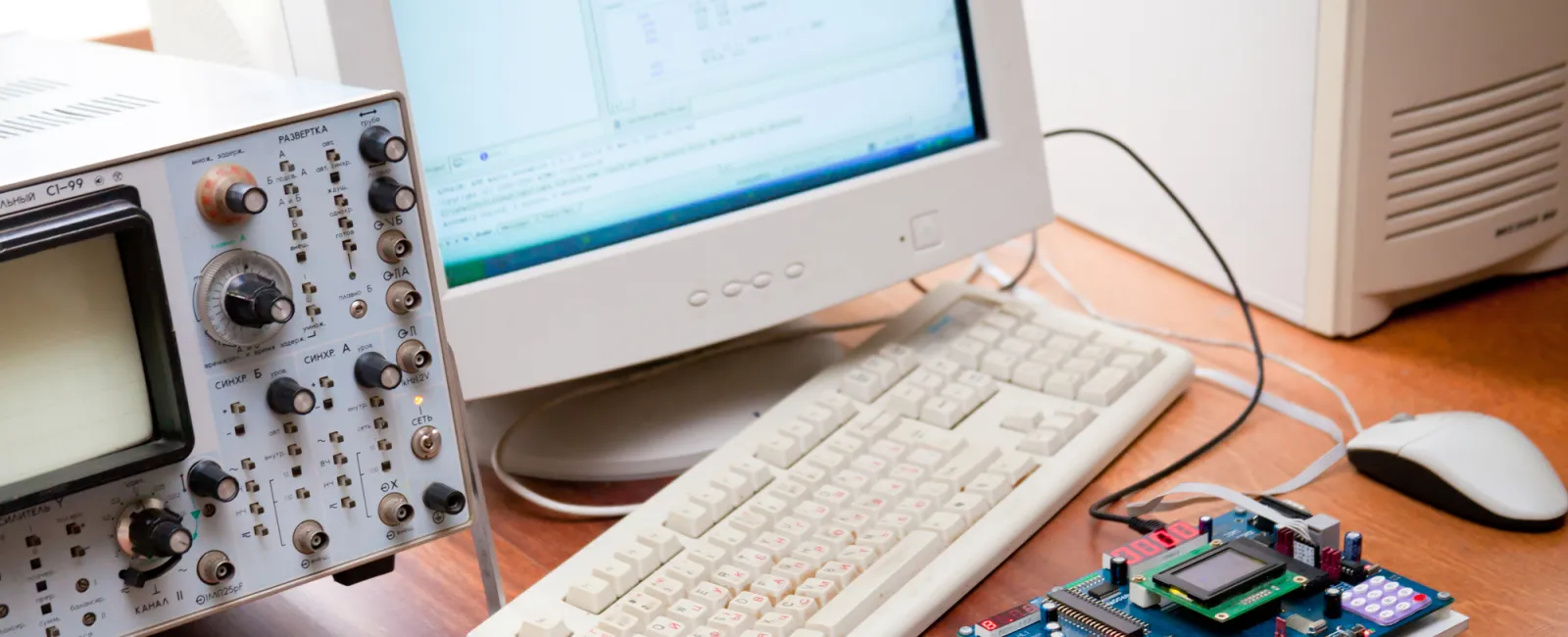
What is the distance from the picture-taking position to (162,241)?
21.7 inches

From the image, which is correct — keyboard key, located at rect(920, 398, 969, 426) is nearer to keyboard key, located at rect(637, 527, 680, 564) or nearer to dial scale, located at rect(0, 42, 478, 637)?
keyboard key, located at rect(637, 527, 680, 564)

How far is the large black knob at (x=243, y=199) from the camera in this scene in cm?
55

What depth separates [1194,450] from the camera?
33.2 inches

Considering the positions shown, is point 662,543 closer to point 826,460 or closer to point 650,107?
point 826,460

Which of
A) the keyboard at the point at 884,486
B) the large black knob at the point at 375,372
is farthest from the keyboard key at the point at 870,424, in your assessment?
the large black knob at the point at 375,372

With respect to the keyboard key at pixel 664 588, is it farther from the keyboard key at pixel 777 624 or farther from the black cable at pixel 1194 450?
the black cable at pixel 1194 450

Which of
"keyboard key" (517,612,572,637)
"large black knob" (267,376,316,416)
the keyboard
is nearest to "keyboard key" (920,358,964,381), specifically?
the keyboard

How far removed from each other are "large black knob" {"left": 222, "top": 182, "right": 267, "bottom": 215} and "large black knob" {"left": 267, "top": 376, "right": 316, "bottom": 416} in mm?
76

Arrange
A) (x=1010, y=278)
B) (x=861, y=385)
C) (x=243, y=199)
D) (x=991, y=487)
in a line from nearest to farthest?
(x=243, y=199)
(x=991, y=487)
(x=861, y=385)
(x=1010, y=278)

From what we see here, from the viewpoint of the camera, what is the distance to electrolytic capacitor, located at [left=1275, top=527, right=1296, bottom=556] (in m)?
0.68

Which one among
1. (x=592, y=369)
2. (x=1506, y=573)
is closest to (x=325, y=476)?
(x=592, y=369)

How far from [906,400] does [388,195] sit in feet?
1.22

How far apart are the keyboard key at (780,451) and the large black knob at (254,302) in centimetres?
31

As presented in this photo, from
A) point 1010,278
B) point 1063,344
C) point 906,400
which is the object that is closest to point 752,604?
point 906,400
